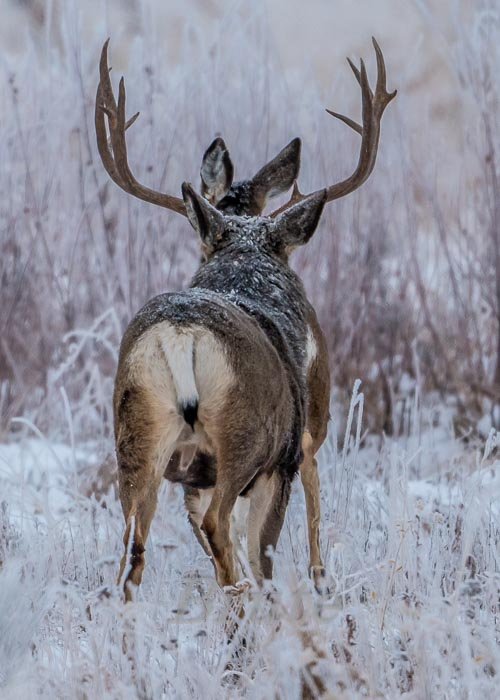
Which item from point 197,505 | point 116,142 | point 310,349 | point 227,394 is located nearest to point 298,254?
point 116,142

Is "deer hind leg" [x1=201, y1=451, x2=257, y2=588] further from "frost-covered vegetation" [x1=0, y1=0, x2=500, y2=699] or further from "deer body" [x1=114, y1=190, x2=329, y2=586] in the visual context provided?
"frost-covered vegetation" [x1=0, y1=0, x2=500, y2=699]

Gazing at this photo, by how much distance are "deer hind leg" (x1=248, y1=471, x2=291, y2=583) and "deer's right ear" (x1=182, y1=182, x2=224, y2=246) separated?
1016 mm

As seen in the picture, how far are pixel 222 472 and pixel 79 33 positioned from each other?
4.09 metres

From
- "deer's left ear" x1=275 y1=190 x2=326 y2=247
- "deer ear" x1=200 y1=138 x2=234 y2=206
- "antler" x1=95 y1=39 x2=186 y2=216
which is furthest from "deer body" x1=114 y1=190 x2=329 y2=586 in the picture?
"deer ear" x1=200 y1=138 x2=234 y2=206

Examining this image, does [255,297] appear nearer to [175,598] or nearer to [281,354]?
[281,354]

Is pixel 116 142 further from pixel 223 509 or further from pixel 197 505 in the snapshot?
pixel 223 509

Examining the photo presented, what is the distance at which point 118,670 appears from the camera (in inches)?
120

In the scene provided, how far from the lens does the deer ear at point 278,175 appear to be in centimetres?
521

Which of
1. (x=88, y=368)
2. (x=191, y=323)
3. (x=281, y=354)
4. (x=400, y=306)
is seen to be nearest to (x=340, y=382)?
(x=400, y=306)

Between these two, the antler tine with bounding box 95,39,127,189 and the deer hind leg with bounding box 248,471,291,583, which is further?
the antler tine with bounding box 95,39,127,189

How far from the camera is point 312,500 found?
180 inches

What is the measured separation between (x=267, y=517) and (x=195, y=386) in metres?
0.64

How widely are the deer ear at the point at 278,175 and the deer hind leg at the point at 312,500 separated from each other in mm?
1201

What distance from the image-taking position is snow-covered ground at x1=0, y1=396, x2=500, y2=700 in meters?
2.76
